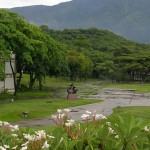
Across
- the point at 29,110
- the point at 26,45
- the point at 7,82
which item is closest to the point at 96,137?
the point at 29,110

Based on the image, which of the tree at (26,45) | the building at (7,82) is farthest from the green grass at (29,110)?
the building at (7,82)

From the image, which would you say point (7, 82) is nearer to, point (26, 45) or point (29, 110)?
point (26, 45)

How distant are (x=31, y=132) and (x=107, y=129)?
990mm

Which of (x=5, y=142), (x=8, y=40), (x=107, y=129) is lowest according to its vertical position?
(x=5, y=142)

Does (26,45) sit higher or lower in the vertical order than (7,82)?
higher

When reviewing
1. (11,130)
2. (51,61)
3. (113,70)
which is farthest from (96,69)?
(11,130)

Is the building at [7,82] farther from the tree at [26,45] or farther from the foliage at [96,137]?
the foliage at [96,137]

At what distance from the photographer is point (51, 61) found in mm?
47594

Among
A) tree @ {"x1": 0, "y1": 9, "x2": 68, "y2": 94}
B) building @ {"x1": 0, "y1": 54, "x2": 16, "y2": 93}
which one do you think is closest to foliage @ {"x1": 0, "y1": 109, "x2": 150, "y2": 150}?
tree @ {"x1": 0, "y1": 9, "x2": 68, "y2": 94}

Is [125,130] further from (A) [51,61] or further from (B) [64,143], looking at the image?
(A) [51,61]

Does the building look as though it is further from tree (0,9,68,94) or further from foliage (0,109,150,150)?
foliage (0,109,150,150)

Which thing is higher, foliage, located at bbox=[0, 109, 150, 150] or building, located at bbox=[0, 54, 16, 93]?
foliage, located at bbox=[0, 109, 150, 150]

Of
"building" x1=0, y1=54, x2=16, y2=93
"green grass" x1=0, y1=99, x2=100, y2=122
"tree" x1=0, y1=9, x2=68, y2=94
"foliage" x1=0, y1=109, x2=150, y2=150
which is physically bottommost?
"green grass" x1=0, y1=99, x2=100, y2=122

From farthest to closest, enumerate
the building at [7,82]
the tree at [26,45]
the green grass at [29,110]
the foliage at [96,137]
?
the building at [7,82]
the tree at [26,45]
the green grass at [29,110]
the foliage at [96,137]
